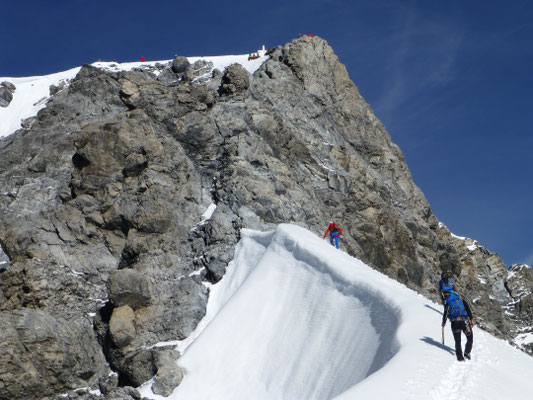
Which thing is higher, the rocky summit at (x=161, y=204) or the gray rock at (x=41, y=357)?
the rocky summit at (x=161, y=204)

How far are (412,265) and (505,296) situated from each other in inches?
1158

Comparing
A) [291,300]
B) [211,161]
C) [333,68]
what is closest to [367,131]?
[333,68]

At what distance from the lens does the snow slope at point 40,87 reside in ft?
154

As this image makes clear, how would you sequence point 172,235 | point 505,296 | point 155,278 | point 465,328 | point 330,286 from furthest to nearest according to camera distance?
point 505,296 < point 172,235 < point 155,278 < point 330,286 < point 465,328

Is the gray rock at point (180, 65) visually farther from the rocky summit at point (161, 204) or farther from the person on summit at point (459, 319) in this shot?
the person on summit at point (459, 319)

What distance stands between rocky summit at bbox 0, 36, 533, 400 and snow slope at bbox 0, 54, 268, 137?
180 centimetres

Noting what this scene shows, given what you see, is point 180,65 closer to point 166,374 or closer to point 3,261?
point 3,261

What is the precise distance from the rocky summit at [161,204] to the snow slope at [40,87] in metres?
1.80

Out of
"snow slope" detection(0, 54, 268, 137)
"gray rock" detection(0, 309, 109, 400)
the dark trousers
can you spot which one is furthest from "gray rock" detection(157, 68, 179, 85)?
the dark trousers

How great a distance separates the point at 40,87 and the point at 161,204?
1016 inches

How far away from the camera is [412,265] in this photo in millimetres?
40812

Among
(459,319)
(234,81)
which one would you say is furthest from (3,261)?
(459,319)

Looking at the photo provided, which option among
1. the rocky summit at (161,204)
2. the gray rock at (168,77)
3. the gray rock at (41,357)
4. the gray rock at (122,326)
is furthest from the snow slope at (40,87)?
the gray rock at (41,357)

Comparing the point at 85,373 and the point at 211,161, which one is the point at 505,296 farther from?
the point at 85,373
